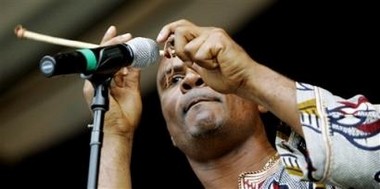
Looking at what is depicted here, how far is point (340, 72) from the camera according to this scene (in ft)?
10.0

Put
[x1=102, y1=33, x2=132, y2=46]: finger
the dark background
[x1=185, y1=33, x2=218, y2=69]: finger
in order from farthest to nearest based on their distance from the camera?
1. the dark background
2. [x1=102, y1=33, x2=132, y2=46]: finger
3. [x1=185, y1=33, x2=218, y2=69]: finger

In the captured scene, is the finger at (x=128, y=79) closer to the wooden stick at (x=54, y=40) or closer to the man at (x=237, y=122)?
the man at (x=237, y=122)

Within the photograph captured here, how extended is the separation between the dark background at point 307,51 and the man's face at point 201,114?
1.32 ft

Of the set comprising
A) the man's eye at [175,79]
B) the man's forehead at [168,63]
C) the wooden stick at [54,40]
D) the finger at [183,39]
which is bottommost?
the finger at [183,39]

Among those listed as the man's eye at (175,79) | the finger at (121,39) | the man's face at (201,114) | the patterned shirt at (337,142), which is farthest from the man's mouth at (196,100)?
the patterned shirt at (337,142)

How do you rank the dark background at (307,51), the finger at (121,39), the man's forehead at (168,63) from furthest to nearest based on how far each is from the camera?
the dark background at (307,51) < the man's forehead at (168,63) < the finger at (121,39)

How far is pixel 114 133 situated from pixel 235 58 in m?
0.63

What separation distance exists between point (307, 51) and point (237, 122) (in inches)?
20.1

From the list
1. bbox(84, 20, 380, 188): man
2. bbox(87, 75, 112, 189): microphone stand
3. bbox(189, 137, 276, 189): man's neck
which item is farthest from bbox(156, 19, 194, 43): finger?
bbox(189, 137, 276, 189): man's neck

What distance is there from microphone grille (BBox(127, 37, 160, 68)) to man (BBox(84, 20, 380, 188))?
39 mm

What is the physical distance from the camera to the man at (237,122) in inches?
77.9

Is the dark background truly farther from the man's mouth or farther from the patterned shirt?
the patterned shirt

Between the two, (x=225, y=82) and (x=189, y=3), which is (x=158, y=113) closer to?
(x=189, y=3)

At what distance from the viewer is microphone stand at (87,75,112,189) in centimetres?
194
